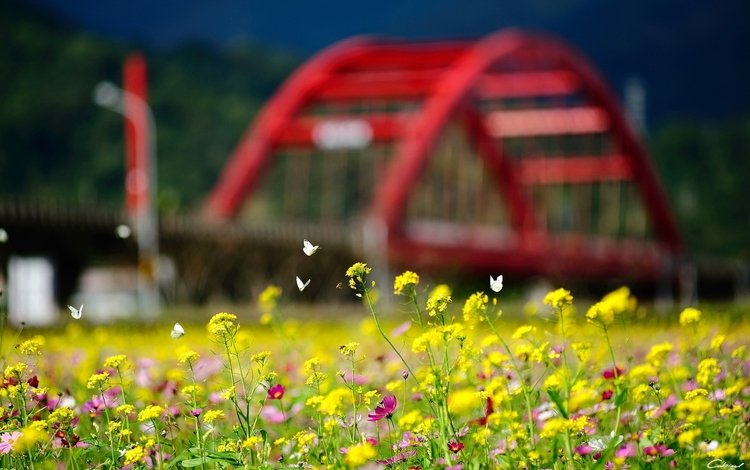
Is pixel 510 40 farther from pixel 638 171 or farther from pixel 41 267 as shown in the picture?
pixel 41 267

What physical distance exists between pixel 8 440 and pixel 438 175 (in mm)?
55250

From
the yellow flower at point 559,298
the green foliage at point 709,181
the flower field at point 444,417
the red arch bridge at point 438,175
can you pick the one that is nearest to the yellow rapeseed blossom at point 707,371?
the flower field at point 444,417

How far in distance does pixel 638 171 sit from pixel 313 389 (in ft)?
166

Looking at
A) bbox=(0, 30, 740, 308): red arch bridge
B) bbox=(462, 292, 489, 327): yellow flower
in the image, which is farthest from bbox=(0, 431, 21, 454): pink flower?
bbox=(0, 30, 740, 308): red arch bridge

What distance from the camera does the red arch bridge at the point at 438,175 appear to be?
1395 inches

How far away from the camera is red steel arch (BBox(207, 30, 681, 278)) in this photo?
38406 millimetres

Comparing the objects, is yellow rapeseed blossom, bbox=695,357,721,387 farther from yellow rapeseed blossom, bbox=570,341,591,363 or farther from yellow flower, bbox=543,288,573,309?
yellow flower, bbox=543,288,573,309

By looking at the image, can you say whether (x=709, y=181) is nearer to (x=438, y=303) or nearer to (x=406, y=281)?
(x=438, y=303)

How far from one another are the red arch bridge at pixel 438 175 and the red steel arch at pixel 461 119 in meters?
0.07

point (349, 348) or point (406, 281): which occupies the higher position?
point (406, 281)

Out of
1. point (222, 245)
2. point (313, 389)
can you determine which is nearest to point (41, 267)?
point (222, 245)

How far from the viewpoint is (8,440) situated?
329 cm

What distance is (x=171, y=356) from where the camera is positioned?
8594mm

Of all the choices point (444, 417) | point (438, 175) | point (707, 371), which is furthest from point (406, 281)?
point (438, 175)
